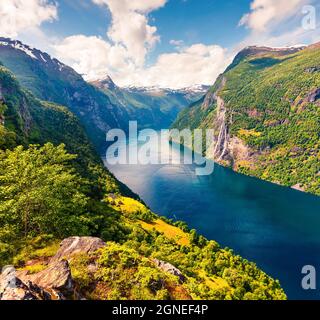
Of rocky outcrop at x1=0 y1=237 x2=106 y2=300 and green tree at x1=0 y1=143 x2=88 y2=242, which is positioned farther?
green tree at x1=0 y1=143 x2=88 y2=242

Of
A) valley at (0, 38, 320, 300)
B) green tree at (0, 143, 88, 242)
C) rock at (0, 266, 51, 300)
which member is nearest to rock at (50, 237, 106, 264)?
valley at (0, 38, 320, 300)

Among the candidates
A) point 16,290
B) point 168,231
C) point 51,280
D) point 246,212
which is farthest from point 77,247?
point 246,212

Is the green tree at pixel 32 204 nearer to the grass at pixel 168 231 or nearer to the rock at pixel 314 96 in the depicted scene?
the grass at pixel 168 231

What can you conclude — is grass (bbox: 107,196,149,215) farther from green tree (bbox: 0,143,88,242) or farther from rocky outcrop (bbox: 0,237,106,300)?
rocky outcrop (bbox: 0,237,106,300)

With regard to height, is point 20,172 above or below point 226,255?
above

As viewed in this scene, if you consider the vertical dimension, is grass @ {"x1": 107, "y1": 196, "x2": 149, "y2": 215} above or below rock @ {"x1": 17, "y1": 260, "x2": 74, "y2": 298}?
above
